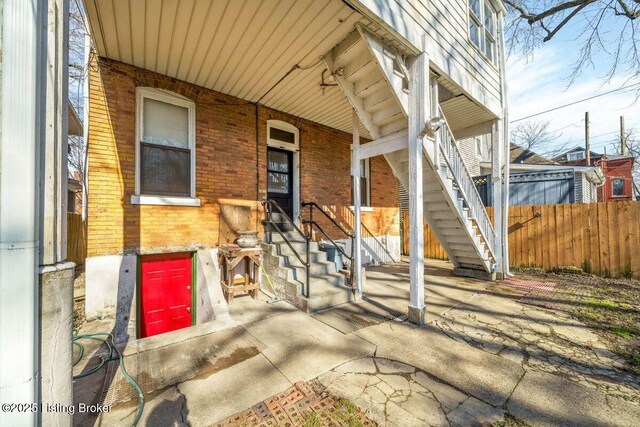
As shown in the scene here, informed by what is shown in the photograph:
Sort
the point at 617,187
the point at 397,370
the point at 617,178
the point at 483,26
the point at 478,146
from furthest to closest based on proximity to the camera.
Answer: the point at 617,187 → the point at 617,178 → the point at 478,146 → the point at 483,26 → the point at 397,370

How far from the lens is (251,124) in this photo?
19.6 ft

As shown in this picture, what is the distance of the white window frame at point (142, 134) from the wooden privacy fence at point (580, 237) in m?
8.90

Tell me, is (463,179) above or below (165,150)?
below

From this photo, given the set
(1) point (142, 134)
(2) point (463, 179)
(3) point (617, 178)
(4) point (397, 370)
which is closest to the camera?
(4) point (397, 370)

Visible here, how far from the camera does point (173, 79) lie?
5.03 m

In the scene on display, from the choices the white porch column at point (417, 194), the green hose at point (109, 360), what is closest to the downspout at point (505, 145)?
the white porch column at point (417, 194)

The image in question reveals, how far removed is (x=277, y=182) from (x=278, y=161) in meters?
0.56

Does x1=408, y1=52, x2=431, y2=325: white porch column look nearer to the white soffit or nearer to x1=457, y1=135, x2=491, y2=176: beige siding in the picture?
the white soffit

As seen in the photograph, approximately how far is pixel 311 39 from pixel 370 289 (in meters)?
4.77

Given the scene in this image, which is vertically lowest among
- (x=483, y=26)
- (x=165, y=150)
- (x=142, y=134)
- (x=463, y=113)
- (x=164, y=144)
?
(x=165, y=150)

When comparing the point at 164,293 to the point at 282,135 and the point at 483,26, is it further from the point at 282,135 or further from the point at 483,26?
the point at 483,26

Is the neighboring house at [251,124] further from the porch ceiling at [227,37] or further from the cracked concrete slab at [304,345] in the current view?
the cracked concrete slab at [304,345]

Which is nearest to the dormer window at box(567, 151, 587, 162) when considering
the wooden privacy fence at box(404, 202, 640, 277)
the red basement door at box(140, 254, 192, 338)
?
the wooden privacy fence at box(404, 202, 640, 277)

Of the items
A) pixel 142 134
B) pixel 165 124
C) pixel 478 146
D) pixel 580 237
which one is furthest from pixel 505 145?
pixel 478 146
